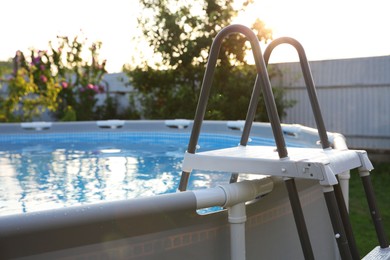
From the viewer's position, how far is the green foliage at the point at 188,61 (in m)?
10.5

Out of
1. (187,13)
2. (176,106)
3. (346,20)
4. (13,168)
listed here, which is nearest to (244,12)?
(187,13)

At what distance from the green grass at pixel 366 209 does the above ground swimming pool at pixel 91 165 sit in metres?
1.30

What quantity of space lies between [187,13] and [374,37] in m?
4.19

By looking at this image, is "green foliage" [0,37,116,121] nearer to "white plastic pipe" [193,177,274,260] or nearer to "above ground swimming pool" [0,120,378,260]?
"above ground swimming pool" [0,120,378,260]

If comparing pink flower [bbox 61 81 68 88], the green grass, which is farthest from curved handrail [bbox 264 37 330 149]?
pink flower [bbox 61 81 68 88]

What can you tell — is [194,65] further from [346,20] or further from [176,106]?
[346,20]

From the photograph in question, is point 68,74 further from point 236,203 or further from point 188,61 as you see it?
point 236,203

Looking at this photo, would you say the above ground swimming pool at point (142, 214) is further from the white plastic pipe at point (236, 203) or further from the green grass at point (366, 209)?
the green grass at point (366, 209)

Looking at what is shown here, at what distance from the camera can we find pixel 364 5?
27.2 ft

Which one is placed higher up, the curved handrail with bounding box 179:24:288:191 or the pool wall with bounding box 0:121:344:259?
the curved handrail with bounding box 179:24:288:191

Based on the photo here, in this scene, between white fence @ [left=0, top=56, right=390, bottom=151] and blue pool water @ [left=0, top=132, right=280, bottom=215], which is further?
white fence @ [left=0, top=56, right=390, bottom=151]

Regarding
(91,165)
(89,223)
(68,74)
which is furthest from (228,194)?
(68,74)

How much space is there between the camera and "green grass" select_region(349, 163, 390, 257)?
12.3 feet

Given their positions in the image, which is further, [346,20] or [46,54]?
[46,54]
